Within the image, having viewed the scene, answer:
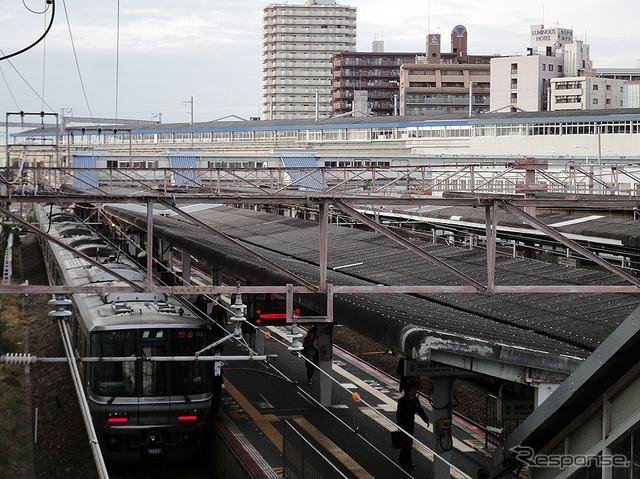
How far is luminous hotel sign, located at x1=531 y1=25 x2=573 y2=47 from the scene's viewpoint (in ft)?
317

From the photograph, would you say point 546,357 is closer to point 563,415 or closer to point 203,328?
point 563,415

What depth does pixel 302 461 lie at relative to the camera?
10555 millimetres

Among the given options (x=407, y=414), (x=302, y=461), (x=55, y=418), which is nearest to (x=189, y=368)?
(x=302, y=461)

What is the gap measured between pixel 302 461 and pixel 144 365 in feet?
8.71

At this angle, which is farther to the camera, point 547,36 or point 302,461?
point 547,36

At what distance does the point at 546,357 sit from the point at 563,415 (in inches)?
54.5

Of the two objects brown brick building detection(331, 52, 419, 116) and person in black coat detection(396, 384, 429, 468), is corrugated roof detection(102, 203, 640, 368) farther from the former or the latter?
Result: brown brick building detection(331, 52, 419, 116)

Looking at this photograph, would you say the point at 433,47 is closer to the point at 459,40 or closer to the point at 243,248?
the point at 459,40

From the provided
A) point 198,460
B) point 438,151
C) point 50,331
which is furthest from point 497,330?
point 438,151

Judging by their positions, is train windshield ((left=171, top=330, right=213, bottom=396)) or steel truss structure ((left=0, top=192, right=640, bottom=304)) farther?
train windshield ((left=171, top=330, right=213, bottom=396))

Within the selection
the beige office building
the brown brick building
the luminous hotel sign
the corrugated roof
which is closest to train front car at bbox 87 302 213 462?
the corrugated roof

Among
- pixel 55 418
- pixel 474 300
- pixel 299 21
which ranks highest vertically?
pixel 299 21

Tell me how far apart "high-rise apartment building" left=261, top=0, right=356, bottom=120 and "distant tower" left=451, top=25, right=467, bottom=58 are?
21.4 meters

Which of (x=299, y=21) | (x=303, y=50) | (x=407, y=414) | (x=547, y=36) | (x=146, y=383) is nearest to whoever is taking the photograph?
(x=407, y=414)
